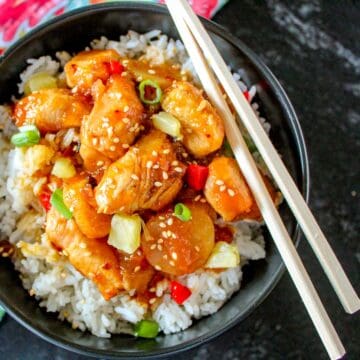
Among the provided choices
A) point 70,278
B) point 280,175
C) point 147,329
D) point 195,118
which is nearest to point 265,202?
point 280,175

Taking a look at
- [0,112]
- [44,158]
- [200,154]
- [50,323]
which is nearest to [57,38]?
[0,112]

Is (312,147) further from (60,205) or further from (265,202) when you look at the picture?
(60,205)

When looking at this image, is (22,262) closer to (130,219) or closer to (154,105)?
(130,219)

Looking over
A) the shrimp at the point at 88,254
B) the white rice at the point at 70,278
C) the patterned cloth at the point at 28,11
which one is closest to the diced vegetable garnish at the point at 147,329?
the white rice at the point at 70,278

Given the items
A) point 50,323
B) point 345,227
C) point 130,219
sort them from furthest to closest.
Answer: point 345,227 < point 50,323 < point 130,219

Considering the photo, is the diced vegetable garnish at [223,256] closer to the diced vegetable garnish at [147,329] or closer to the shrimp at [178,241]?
the shrimp at [178,241]

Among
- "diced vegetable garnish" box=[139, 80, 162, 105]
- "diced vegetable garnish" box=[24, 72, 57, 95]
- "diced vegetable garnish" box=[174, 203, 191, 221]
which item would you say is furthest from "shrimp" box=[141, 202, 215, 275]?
"diced vegetable garnish" box=[24, 72, 57, 95]
